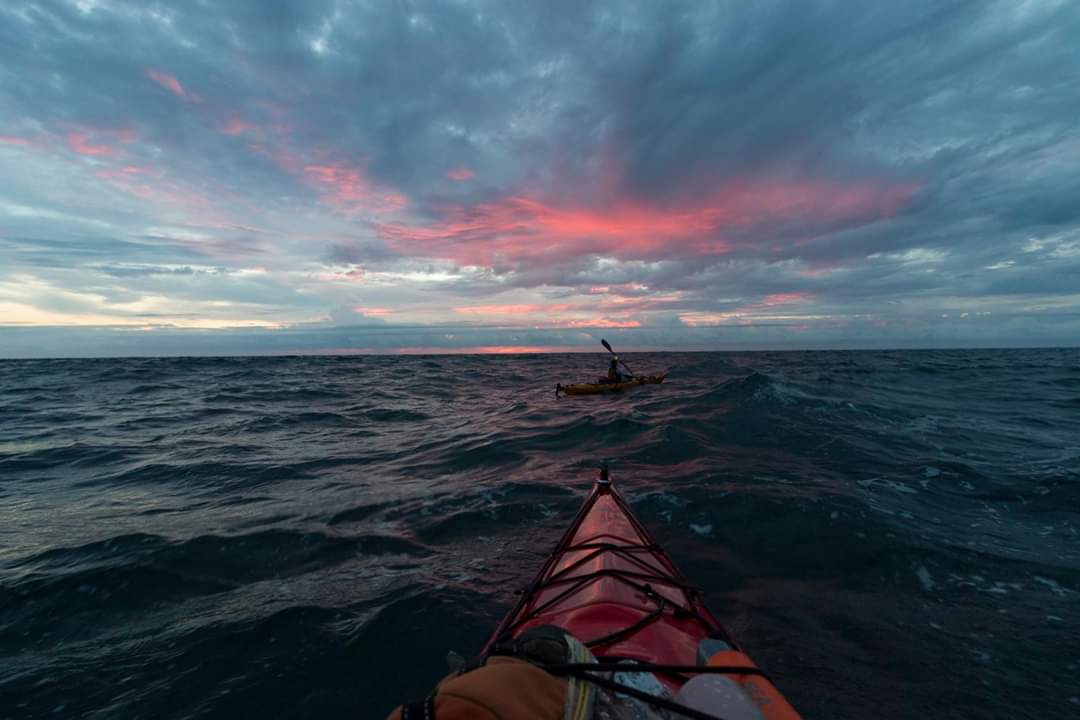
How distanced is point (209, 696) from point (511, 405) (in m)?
18.5

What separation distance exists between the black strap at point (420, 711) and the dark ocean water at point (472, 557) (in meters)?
2.92

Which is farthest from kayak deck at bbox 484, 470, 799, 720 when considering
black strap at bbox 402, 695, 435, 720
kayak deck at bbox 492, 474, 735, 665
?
black strap at bbox 402, 695, 435, 720

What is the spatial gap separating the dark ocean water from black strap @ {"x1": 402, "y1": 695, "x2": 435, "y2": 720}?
2922 mm

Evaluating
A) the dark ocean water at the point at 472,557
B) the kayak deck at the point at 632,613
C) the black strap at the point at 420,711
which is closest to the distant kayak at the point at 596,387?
the dark ocean water at the point at 472,557

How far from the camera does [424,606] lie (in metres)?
5.17

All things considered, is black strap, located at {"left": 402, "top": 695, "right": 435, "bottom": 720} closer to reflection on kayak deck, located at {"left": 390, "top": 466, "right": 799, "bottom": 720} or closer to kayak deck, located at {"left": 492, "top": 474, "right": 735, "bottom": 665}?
reflection on kayak deck, located at {"left": 390, "top": 466, "right": 799, "bottom": 720}

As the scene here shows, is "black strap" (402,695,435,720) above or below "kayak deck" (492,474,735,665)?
above

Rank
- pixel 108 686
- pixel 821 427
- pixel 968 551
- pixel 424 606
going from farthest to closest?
pixel 821 427 < pixel 968 551 < pixel 424 606 < pixel 108 686

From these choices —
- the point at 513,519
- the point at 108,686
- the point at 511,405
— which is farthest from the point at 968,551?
the point at 511,405

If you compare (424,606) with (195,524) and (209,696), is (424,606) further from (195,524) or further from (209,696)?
(195,524)

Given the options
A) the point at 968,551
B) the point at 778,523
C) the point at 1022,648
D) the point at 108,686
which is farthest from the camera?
the point at 778,523

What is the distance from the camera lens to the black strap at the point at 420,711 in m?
1.51

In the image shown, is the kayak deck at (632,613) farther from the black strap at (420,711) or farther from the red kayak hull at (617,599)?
the black strap at (420,711)

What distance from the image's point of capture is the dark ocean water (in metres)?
4.06
